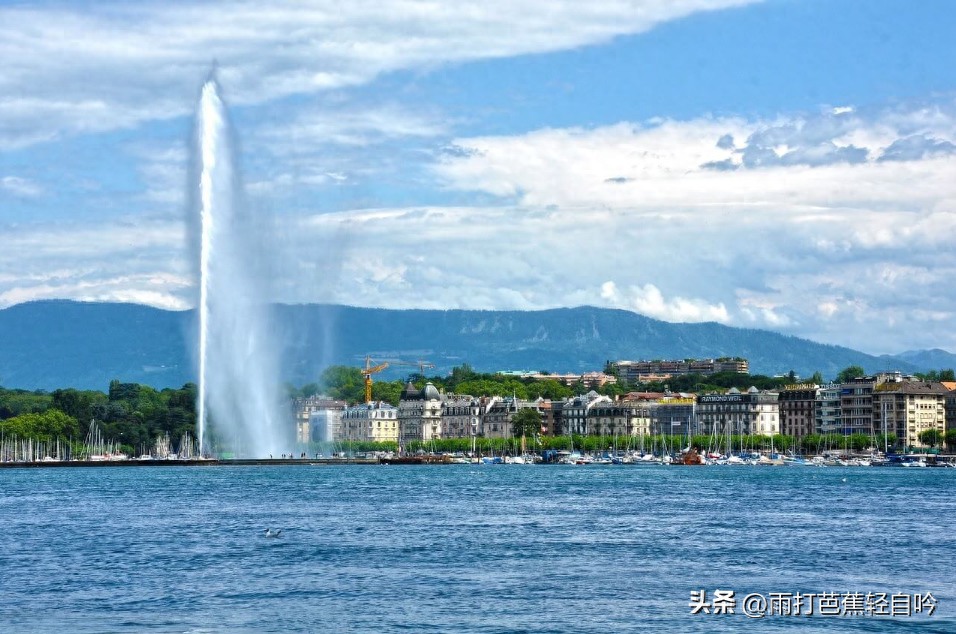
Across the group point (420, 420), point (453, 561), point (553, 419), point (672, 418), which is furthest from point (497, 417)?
point (453, 561)

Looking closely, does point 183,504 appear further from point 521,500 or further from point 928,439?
point 928,439

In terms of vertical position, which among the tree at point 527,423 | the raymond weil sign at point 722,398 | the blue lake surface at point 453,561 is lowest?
the blue lake surface at point 453,561

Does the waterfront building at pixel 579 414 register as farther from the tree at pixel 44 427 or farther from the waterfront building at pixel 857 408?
the tree at pixel 44 427

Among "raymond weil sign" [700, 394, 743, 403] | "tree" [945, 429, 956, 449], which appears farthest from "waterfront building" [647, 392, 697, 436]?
"tree" [945, 429, 956, 449]

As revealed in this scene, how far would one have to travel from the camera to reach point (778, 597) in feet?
92.1

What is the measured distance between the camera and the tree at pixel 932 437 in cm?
14875

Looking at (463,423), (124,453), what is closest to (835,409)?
(463,423)

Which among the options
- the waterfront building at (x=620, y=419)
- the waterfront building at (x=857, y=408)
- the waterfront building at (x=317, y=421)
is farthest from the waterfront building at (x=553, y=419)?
the waterfront building at (x=857, y=408)

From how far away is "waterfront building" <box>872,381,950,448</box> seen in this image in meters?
154

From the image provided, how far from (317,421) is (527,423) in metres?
36.0

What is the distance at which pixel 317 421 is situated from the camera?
197625 millimetres

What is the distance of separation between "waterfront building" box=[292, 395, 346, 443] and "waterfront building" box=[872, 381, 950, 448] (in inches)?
2775

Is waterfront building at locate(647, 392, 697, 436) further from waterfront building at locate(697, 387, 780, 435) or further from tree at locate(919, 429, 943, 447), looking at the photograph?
tree at locate(919, 429, 943, 447)

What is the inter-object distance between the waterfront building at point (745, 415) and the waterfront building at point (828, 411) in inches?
217
